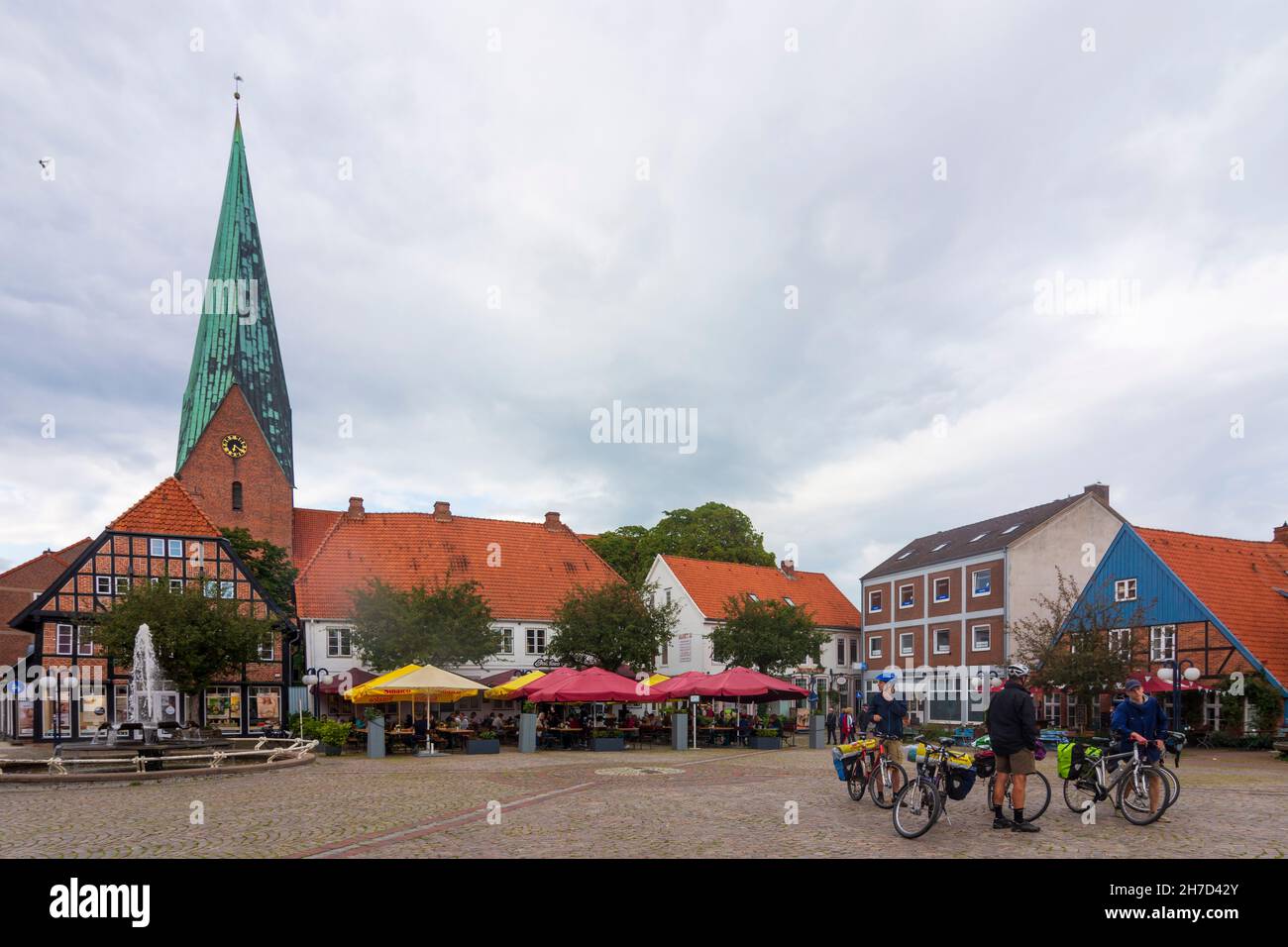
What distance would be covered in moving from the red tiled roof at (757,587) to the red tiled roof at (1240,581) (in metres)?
18.6

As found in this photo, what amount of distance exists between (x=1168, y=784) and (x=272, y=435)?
179ft

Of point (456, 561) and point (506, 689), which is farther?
point (456, 561)

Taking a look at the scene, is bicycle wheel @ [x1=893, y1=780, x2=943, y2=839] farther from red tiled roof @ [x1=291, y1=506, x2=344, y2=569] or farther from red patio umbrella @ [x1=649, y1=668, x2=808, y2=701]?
red tiled roof @ [x1=291, y1=506, x2=344, y2=569]

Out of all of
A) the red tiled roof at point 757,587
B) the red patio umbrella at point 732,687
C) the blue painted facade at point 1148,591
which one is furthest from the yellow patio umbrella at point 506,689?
the red tiled roof at point 757,587

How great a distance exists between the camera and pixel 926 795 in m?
10.8

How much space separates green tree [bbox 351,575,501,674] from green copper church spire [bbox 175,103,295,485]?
92.9 ft

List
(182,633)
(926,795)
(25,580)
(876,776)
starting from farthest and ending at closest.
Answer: (25,580) < (182,633) < (876,776) < (926,795)

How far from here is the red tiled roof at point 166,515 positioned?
35531 mm

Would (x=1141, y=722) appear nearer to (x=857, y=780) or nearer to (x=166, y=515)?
(x=857, y=780)

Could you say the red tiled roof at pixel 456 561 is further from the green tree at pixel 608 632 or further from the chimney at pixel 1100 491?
the chimney at pixel 1100 491

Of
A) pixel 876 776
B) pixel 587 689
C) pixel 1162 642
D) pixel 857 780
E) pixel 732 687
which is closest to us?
pixel 876 776

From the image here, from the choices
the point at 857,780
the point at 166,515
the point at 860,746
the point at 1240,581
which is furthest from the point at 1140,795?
the point at 166,515

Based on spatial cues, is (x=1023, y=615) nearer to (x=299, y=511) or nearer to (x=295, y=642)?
(x=295, y=642)

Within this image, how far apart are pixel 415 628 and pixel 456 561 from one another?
14.2 m
